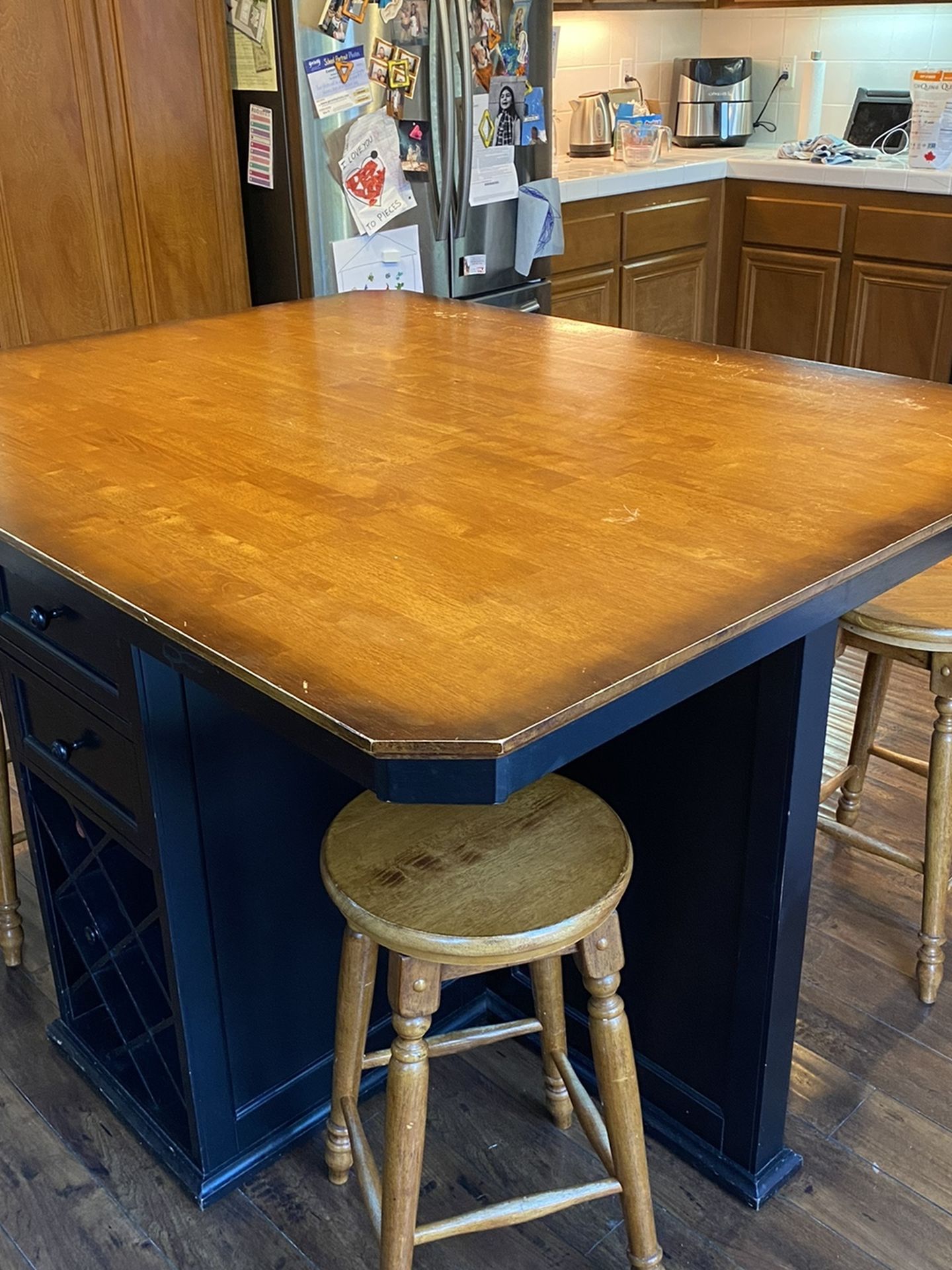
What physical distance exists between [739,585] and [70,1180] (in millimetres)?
1256

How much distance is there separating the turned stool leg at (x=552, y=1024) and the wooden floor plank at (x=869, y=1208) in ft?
1.06

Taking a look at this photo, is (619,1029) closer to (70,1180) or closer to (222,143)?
(70,1180)

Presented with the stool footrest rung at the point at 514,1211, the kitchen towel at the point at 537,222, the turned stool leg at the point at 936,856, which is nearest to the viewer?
the stool footrest rung at the point at 514,1211

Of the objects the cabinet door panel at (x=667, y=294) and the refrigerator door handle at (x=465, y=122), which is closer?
the refrigerator door handle at (x=465, y=122)

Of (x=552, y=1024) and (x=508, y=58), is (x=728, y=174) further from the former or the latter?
(x=552, y=1024)

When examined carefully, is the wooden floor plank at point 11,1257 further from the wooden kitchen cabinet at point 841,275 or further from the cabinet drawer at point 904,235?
the cabinet drawer at point 904,235

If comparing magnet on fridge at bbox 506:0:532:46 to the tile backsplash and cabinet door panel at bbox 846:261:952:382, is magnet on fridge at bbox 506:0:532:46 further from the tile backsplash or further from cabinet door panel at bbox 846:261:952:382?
cabinet door panel at bbox 846:261:952:382

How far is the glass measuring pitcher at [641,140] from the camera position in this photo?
178 inches

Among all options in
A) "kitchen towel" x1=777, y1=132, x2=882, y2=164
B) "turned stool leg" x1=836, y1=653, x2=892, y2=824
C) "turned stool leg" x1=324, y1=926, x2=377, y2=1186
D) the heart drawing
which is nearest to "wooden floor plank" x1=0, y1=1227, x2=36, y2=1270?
"turned stool leg" x1=324, y1=926, x2=377, y2=1186

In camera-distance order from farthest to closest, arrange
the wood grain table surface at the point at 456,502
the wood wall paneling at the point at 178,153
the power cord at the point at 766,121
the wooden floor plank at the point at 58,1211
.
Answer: the power cord at the point at 766,121 → the wood wall paneling at the point at 178,153 → the wooden floor plank at the point at 58,1211 → the wood grain table surface at the point at 456,502

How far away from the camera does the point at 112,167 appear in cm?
313

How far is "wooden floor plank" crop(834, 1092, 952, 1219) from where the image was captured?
1.62m

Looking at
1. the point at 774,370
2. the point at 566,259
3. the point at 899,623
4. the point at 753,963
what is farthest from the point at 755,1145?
the point at 566,259

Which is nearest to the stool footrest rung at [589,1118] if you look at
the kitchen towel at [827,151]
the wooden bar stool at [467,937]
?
the wooden bar stool at [467,937]
